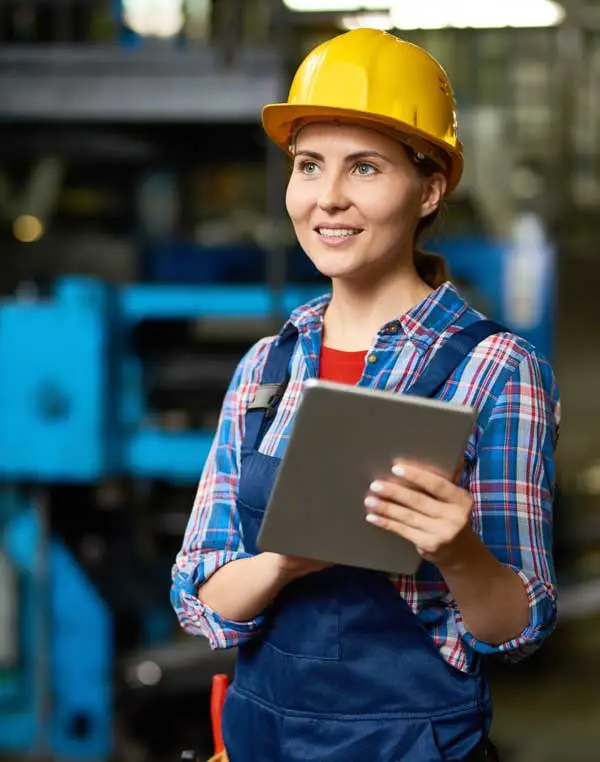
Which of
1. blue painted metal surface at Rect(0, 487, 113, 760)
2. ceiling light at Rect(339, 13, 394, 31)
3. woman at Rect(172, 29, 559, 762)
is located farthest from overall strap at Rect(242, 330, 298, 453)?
ceiling light at Rect(339, 13, 394, 31)

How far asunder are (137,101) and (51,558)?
1.52m

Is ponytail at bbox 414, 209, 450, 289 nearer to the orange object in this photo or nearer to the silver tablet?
the silver tablet

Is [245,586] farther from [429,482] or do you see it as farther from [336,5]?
[336,5]

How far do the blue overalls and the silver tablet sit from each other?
0.46ft

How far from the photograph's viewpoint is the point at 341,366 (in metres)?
1.74

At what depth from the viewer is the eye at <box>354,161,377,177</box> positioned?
1.67 metres

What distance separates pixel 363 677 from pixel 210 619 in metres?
0.22

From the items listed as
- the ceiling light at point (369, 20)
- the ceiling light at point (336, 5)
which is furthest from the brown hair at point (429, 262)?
the ceiling light at point (369, 20)

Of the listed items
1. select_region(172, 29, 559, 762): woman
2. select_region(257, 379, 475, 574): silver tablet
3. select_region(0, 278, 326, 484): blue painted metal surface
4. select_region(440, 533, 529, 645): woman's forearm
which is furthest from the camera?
select_region(0, 278, 326, 484): blue painted metal surface

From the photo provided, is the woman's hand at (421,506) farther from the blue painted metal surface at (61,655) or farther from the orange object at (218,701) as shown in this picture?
the blue painted metal surface at (61,655)

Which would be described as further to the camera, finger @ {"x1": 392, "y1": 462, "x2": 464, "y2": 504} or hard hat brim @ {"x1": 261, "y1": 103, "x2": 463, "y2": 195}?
hard hat brim @ {"x1": 261, "y1": 103, "x2": 463, "y2": 195}

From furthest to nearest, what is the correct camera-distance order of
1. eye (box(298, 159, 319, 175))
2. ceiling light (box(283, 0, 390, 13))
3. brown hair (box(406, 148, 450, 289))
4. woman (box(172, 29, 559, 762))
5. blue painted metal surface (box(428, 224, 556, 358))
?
ceiling light (box(283, 0, 390, 13))
blue painted metal surface (box(428, 224, 556, 358))
brown hair (box(406, 148, 450, 289))
eye (box(298, 159, 319, 175))
woman (box(172, 29, 559, 762))

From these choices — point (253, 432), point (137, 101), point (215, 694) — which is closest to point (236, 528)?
point (253, 432)

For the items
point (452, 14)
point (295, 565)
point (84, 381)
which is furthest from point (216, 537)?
point (452, 14)
